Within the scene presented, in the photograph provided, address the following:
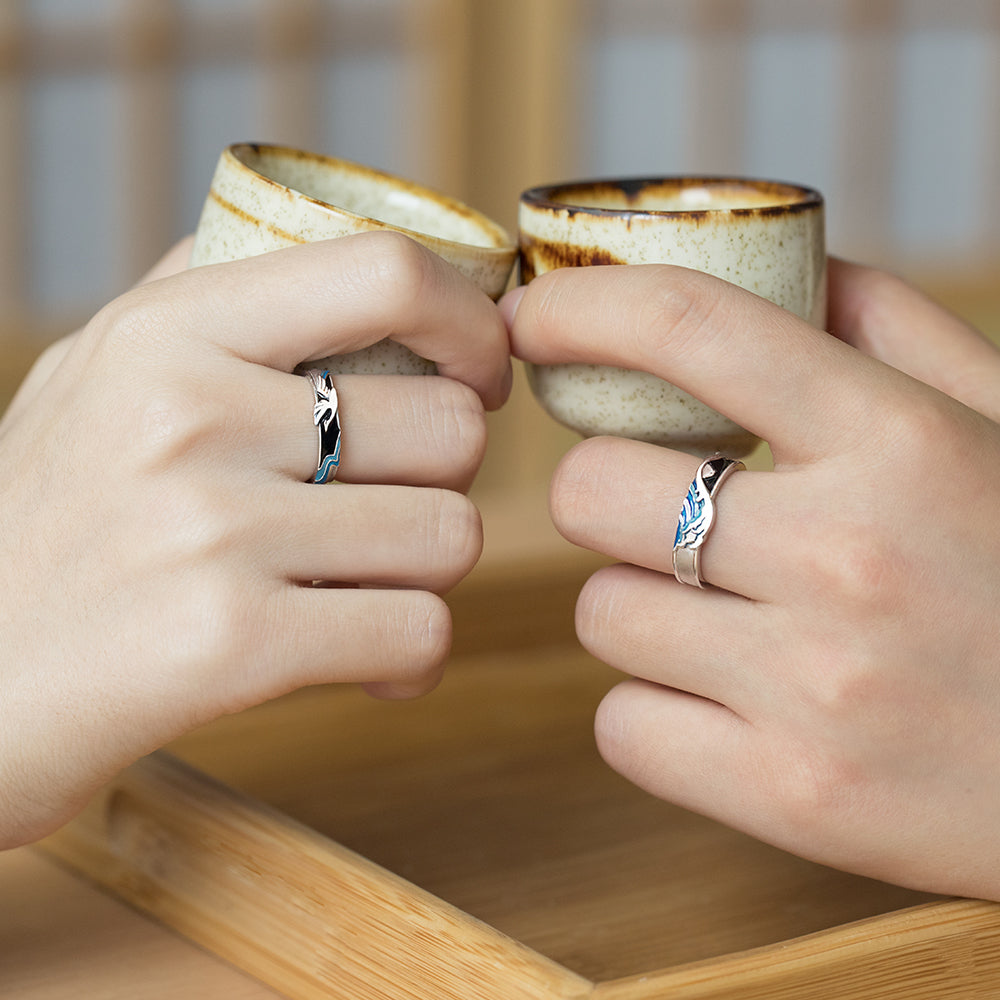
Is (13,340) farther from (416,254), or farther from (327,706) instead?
(416,254)

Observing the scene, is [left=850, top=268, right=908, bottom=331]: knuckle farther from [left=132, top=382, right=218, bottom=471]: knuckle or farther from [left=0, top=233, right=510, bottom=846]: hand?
[left=132, top=382, right=218, bottom=471]: knuckle

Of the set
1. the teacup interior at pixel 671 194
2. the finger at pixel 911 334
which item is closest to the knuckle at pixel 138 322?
the teacup interior at pixel 671 194

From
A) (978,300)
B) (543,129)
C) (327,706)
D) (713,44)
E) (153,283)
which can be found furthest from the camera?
(978,300)

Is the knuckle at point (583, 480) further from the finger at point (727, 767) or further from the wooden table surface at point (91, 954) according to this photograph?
the wooden table surface at point (91, 954)

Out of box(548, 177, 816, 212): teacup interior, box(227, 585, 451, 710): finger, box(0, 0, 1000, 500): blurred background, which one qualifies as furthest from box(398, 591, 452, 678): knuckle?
box(0, 0, 1000, 500): blurred background

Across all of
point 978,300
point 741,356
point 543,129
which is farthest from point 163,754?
point 978,300
